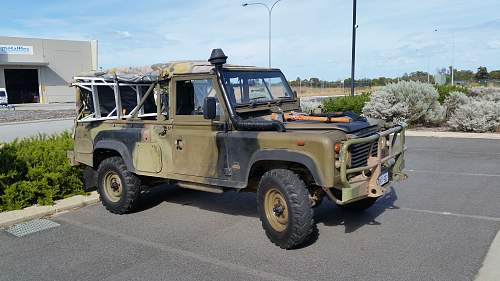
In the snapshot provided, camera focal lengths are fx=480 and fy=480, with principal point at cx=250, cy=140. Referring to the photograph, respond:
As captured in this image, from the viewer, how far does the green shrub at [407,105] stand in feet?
56.4

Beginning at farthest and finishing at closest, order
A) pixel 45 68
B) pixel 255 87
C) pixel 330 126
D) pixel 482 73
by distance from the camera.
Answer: pixel 482 73 → pixel 45 68 → pixel 255 87 → pixel 330 126

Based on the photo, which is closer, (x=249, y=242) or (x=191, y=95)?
(x=249, y=242)

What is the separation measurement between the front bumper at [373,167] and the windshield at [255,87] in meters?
1.58

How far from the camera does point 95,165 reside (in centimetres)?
726

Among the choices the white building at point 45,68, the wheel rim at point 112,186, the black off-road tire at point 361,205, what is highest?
the white building at point 45,68

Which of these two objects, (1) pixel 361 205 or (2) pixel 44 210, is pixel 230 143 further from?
(2) pixel 44 210

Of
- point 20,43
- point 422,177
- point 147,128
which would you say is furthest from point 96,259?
point 20,43

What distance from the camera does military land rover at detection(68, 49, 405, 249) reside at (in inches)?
Result: 193

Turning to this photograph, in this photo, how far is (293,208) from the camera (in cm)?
487

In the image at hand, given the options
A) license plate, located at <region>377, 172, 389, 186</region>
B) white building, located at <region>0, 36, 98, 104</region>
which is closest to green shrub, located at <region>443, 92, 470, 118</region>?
license plate, located at <region>377, 172, 389, 186</region>

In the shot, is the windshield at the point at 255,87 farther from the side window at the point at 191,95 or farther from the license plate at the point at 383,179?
the license plate at the point at 383,179

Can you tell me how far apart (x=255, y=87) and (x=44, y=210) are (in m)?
3.46

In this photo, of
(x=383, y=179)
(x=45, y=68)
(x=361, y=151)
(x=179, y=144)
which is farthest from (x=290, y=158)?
(x=45, y=68)

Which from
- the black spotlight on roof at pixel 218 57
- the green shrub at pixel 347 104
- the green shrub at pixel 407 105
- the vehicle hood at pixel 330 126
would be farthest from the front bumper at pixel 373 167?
the green shrub at pixel 347 104
